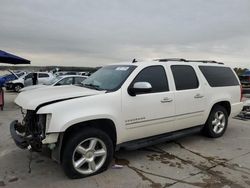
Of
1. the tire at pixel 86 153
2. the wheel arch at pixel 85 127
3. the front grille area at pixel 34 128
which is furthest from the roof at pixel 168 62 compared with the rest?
the front grille area at pixel 34 128

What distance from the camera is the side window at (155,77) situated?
5.12m

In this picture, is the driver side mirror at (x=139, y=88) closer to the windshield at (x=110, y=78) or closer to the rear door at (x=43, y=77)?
the windshield at (x=110, y=78)

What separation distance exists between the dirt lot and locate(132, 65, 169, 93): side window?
1.31 metres

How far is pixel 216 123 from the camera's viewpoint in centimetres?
667

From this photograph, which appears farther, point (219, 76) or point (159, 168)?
point (219, 76)

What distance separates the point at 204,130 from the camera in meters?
6.57

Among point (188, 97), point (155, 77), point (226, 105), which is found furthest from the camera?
point (226, 105)

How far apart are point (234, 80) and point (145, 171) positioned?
12.8 ft

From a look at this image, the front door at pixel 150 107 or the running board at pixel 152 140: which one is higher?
the front door at pixel 150 107

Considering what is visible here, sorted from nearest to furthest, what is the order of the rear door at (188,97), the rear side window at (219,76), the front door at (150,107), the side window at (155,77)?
the front door at (150,107), the side window at (155,77), the rear door at (188,97), the rear side window at (219,76)

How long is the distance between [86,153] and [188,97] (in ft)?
8.32

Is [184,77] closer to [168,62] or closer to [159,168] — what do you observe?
[168,62]

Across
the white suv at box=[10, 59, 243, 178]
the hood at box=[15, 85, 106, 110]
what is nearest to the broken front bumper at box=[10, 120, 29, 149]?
the white suv at box=[10, 59, 243, 178]

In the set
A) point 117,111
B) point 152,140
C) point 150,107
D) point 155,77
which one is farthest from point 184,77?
point 117,111
